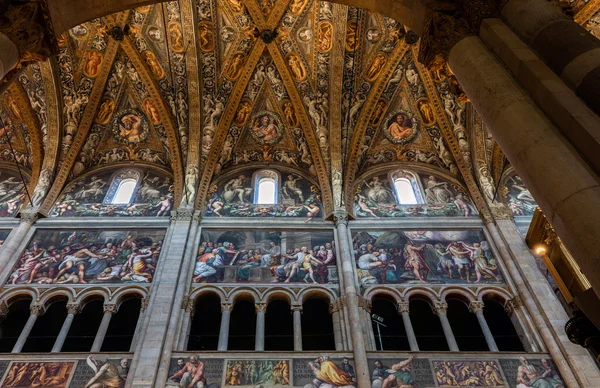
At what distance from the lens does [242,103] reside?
49.8 feet

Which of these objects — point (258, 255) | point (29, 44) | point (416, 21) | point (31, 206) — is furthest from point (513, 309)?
point (31, 206)

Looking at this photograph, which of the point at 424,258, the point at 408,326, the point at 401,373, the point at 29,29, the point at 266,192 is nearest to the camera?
the point at 29,29

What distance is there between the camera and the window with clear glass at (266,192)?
46.1 feet

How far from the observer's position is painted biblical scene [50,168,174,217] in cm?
1332

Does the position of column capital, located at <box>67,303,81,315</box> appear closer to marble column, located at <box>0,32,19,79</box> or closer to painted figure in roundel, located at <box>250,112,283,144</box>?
marble column, located at <box>0,32,19,79</box>

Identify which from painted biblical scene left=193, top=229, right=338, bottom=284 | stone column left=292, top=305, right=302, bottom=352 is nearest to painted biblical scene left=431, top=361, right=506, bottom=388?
stone column left=292, top=305, right=302, bottom=352

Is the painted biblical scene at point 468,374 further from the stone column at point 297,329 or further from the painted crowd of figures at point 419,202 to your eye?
the painted crowd of figures at point 419,202

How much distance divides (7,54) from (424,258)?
9.50 meters

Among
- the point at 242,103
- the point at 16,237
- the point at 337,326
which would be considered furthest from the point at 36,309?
the point at 242,103

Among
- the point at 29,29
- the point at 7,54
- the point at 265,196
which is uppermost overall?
the point at 265,196

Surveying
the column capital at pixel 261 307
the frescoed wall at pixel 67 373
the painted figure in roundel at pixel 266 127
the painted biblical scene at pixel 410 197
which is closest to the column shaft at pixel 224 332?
the column capital at pixel 261 307

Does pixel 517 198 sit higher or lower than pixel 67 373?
higher

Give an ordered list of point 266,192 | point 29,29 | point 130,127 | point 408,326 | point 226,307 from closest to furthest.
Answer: point 29,29 < point 408,326 < point 226,307 < point 266,192 < point 130,127

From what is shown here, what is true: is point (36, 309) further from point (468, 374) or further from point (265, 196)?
point (468, 374)
